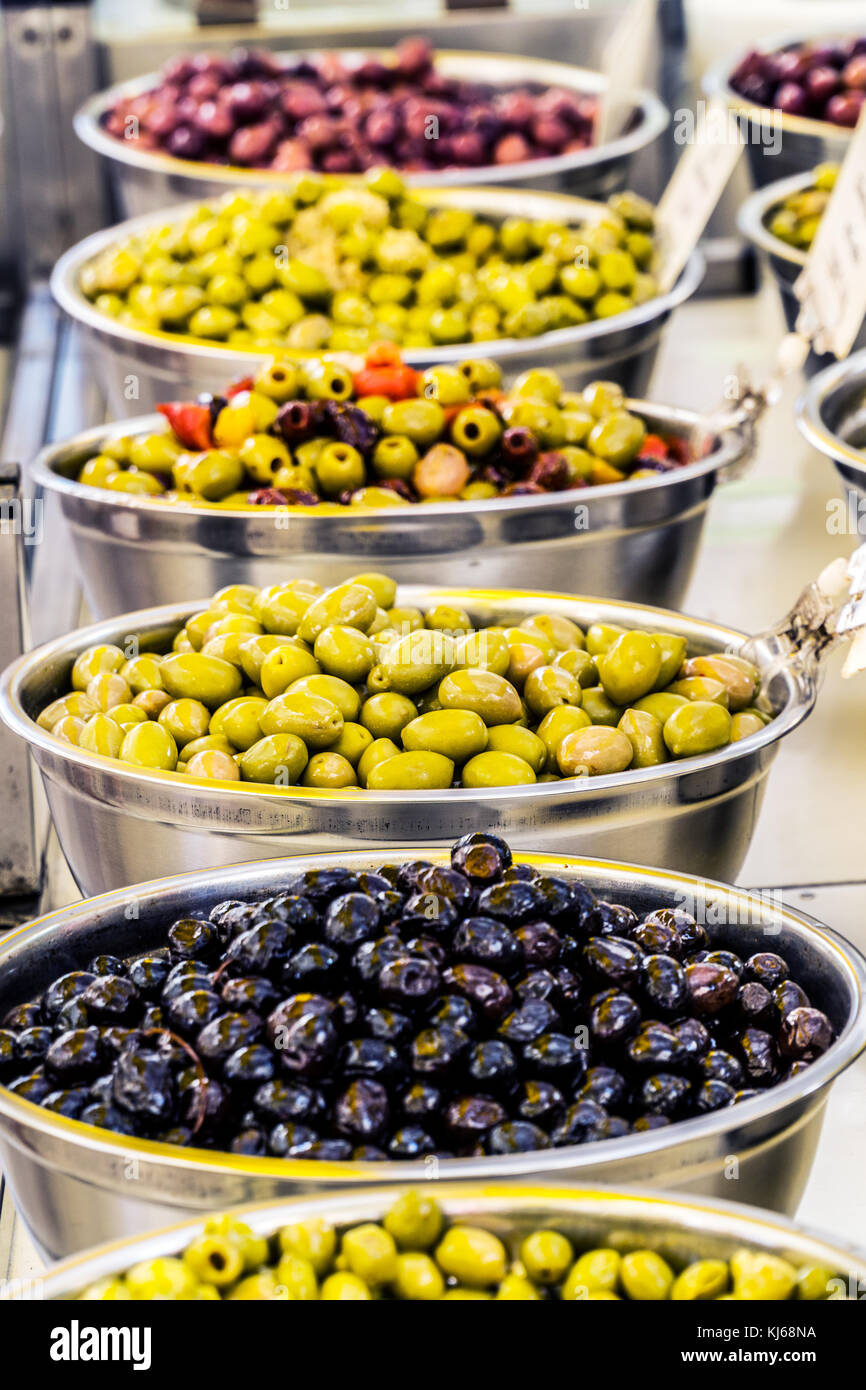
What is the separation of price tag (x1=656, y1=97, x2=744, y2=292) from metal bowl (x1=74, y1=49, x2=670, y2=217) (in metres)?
0.35

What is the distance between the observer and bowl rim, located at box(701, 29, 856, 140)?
309 cm

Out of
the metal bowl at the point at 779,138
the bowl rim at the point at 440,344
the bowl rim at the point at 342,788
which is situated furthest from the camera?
the metal bowl at the point at 779,138

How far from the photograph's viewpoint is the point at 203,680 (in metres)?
1.58

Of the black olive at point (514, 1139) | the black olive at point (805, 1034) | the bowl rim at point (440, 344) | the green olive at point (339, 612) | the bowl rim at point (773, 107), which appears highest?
the bowl rim at point (773, 107)

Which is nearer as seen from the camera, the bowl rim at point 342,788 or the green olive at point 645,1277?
the green olive at point 645,1277

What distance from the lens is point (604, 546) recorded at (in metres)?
1.90

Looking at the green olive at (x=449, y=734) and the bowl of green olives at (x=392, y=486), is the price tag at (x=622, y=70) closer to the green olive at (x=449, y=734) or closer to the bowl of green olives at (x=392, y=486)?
the bowl of green olives at (x=392, y=486)

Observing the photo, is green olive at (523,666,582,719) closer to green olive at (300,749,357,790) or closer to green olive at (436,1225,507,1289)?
green olive at (300,749,357,790)

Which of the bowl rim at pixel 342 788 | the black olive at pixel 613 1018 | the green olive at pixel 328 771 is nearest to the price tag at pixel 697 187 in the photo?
the bowl rim at pixel 342 788

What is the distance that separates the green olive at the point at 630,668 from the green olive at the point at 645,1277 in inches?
28.3

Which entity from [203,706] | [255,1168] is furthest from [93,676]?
[255,1168]

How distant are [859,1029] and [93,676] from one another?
85 cm

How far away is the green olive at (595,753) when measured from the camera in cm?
146

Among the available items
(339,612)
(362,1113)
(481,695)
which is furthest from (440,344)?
(362,1113)
